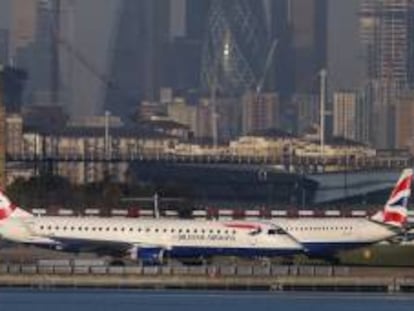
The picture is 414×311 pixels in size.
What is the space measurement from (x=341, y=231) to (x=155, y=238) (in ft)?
16.6

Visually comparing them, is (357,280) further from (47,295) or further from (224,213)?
(224,213)

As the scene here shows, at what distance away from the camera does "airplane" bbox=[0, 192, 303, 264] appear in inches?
2557

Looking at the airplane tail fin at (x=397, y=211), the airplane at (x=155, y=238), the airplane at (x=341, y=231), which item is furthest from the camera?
the airplane tail fin at (x=397, y=211)

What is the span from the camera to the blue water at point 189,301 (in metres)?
51.5

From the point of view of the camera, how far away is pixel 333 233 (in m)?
66.8

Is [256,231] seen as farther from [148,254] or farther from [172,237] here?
[148,254]

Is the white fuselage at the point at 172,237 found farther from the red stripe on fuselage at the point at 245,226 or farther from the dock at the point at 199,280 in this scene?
the dock at the point at 199,280

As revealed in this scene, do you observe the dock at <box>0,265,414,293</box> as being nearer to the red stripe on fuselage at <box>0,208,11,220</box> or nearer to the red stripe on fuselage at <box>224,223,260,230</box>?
the red stripe on fuselage at <box>224,223,260,230</box>

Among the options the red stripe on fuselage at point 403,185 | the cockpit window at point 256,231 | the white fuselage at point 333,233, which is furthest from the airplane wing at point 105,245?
the red stripe on fuselage at point 403,185

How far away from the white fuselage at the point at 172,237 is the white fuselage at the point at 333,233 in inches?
44.8

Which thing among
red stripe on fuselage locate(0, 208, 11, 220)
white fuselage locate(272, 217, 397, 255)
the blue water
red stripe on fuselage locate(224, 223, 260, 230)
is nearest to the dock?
the blue water

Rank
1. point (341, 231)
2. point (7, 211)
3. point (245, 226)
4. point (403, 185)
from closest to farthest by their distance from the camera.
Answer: point (245, 226) → point (7, 211) → point (341, 231) → point (403, 185)

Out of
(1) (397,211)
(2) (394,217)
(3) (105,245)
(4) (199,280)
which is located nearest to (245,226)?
(3) (105,245)

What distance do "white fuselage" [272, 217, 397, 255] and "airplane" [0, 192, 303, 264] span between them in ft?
3.64
